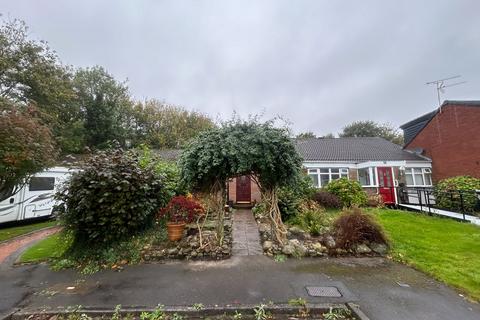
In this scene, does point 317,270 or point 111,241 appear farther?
point 111,241

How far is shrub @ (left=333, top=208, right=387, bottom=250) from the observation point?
21.1 ft

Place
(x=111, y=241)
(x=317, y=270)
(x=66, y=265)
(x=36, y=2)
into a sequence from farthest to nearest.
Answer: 1. (x=36, y=2)
2. (x=111, y=241)
3. (x=66, y=265)
4. (x=317, y=270)

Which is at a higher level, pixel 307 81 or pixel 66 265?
pixel 307 81

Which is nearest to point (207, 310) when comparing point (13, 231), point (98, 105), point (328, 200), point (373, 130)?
point (328, 200)

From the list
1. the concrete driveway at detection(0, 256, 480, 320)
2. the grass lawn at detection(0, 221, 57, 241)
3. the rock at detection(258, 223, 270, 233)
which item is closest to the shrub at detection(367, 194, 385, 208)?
the rock at detection(258, 223, 270, 233)

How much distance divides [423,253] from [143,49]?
545 inches

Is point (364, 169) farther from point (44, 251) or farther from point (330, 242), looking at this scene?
point (44, 251)

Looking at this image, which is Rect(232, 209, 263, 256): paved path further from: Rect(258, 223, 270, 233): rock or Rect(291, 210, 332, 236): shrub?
Rect(291, 210, 332, 236): shrub

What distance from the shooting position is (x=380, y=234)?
6.56m

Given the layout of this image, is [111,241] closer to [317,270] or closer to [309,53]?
[317,270]

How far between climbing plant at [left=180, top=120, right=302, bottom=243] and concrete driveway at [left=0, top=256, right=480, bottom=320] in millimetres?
1556

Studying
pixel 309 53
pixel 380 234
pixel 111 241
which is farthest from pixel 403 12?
pixel 111 241

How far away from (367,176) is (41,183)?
62.7ft

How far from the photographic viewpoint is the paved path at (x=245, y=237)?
6659 mm
